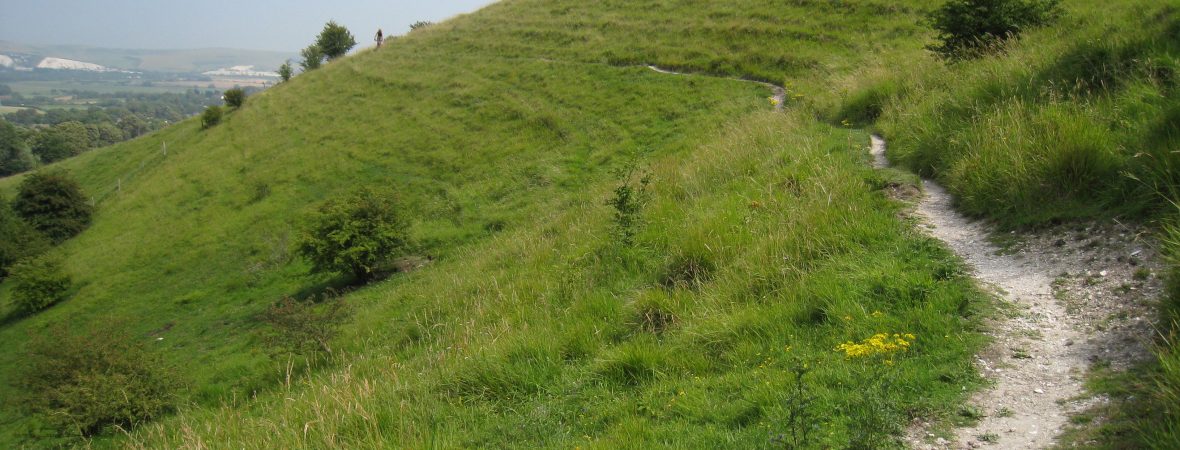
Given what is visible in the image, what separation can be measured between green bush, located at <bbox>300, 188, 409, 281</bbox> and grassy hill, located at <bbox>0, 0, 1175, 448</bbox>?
1087 mm

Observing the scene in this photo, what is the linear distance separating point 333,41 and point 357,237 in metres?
50.7

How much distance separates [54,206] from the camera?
1599 inches

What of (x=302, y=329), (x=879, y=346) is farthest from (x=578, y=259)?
(x=302, y=329)

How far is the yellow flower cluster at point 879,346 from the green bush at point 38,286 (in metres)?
35.1

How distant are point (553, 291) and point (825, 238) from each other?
319 centimetres

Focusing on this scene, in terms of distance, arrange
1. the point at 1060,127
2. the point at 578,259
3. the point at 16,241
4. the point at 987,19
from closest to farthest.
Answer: the point at 1060,127
the point at 578,259
the point at 987,19
the point at 16,241

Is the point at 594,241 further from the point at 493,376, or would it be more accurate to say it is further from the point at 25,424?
the point at 25,424

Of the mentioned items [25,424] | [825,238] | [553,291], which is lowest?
[25,424]

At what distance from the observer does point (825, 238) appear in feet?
21.5

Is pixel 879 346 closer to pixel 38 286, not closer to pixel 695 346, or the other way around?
pixel 695 346

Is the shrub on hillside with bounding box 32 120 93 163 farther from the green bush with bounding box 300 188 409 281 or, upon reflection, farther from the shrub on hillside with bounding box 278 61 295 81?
the green bush with bounding box 300 188 409 281

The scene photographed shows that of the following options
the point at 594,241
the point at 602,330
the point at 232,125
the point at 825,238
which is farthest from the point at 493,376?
the point at 232,125

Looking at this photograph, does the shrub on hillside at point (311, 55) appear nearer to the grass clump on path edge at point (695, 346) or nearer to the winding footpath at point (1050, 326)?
the grass clump on path edge at point (695, 346)

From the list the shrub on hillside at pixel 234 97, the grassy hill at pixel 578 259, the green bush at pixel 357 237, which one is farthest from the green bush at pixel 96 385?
the shrub on hillside at pixel 234 97
